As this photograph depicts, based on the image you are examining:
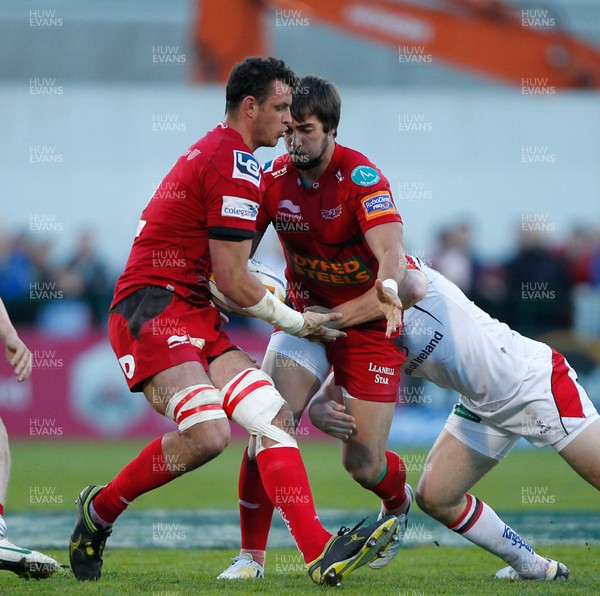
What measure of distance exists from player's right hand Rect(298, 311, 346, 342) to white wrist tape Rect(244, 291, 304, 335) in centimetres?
6

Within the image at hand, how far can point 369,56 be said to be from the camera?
952 inches

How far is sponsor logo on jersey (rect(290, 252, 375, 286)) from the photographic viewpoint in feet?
22.0

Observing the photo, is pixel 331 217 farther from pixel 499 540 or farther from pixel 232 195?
pixel 499 540

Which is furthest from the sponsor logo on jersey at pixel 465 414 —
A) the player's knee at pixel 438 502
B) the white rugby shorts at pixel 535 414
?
the player's knee at pixel 438 502

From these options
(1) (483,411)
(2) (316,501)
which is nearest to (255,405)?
(1) (483,411)

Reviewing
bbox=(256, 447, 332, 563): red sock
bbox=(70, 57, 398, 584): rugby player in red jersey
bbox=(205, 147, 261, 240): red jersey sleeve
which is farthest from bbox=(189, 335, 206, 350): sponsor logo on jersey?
bbox=(256, 447, 332, 563): red sock

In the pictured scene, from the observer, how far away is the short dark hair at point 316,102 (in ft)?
21.0

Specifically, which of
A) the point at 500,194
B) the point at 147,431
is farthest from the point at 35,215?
the point at 500,194

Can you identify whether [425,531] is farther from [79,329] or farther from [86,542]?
[79,329]

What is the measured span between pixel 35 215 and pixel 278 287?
41.0 ft

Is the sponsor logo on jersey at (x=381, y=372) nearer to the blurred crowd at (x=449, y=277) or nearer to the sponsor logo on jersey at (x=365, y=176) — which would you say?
the sponsor logo on jersey at (x=365, y=176)

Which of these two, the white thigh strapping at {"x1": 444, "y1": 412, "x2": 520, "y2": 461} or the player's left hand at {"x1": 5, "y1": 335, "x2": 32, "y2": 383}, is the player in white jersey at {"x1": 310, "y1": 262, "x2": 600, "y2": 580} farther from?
the player's left hand at {"x1": 5, "y1": 335, "x2": 32, "y2": 383}

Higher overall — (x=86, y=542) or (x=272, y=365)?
(x=272, y=365)

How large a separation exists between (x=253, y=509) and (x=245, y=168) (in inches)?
79.9
